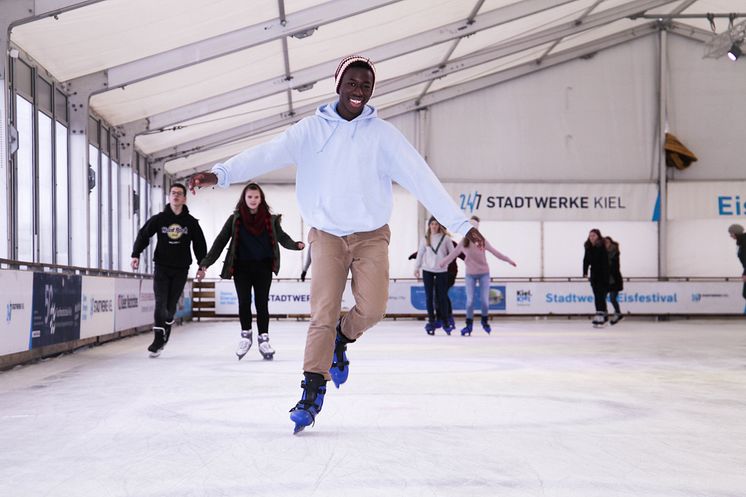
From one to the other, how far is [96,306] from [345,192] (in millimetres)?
7683

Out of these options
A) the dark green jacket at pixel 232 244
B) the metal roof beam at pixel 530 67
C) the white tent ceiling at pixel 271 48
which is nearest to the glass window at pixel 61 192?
the white tent ceiling at pixel 271 48

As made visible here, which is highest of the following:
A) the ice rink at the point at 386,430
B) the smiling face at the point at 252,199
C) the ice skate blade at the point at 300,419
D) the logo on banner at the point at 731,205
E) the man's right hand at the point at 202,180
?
the logo on banner at the point at 731,205

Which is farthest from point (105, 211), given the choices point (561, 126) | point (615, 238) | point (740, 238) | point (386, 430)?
point (386, 430)

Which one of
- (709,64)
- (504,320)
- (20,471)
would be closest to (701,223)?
(709,64)

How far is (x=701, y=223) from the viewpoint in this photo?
23922 millimetres

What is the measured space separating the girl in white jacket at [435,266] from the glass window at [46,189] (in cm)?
484

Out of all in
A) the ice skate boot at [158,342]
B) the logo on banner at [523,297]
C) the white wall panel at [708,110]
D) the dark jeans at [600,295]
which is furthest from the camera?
the white wall panel at [708,110]

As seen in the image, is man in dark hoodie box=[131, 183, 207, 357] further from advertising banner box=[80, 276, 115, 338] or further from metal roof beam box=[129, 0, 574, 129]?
metal roof beam box=[129, 0, 574, 129]

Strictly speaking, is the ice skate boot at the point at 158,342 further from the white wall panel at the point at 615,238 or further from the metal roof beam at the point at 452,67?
the white wall panel at the point at 615,238

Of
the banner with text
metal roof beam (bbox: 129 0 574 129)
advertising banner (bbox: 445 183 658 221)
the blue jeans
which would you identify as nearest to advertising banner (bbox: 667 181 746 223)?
the banner with text

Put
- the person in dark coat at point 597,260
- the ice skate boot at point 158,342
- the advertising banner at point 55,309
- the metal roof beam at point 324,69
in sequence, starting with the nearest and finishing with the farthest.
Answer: the advertising banner at point 55,309 < the ice skate boot at point 158,342 < the person in dark coat at point 597,260 < the metal roof beam at point 324,69

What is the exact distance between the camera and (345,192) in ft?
14.6

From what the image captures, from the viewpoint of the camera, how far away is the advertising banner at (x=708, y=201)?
23.6 meters

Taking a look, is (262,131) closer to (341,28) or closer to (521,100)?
(341,28)
